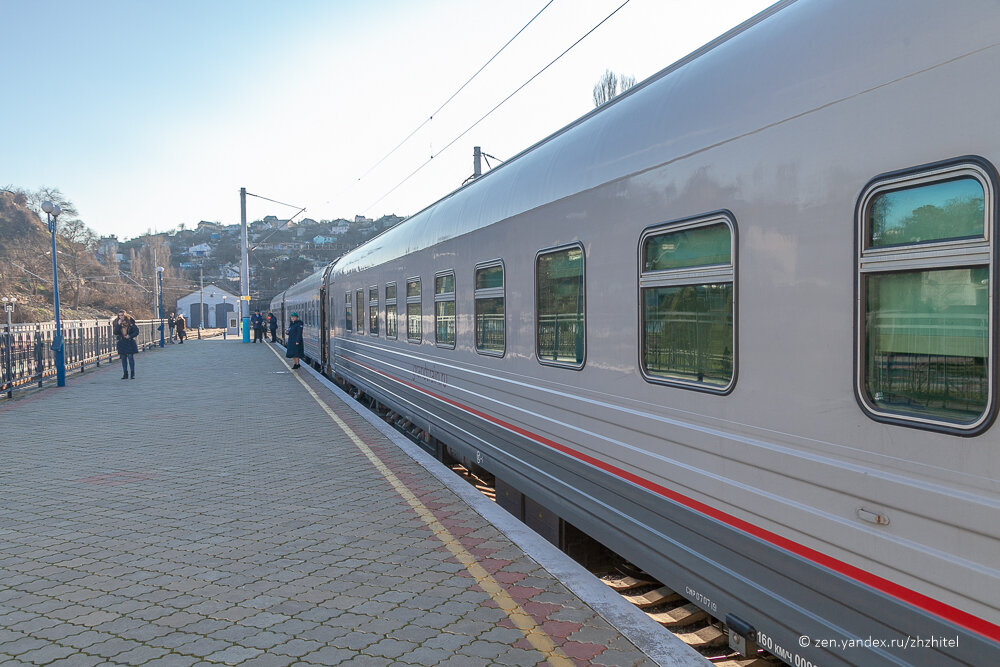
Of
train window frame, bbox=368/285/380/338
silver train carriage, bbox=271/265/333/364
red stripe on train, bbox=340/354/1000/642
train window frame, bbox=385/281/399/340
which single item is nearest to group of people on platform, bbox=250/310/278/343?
silver train carriage, bbox=271/265/333/364

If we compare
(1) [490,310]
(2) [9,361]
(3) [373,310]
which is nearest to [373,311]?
(3) [373,310]

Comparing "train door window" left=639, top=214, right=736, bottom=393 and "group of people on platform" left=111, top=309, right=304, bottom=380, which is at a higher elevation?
"train door window" left=639, top=214, right=736, bottom=393

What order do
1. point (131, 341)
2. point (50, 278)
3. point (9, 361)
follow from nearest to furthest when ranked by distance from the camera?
1. point (9, 361)
2. point (131, 341)
3. point (50, 278)

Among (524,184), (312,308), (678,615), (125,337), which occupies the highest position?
(524,184)

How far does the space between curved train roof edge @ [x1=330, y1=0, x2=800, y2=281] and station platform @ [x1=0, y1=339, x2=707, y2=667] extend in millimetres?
2449

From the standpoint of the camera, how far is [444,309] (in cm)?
772

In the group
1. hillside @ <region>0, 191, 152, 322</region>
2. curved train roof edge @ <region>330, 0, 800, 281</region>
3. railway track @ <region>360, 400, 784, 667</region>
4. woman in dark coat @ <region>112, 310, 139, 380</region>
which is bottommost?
railway track @ <region>360, 400, 784, 667</region>

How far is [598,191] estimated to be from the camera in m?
4.48

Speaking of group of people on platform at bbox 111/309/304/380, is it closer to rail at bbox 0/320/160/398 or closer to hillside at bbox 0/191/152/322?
rail at bbox 0/320/160/398

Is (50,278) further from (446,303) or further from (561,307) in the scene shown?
(561,307)

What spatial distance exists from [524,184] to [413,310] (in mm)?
3679

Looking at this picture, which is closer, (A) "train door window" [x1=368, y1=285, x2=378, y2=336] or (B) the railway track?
(B) the railway track

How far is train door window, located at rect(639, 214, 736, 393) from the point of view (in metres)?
3.33

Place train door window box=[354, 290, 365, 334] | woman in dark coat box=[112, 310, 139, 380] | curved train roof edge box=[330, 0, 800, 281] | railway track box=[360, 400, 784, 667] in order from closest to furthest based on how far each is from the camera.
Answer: railway track box=[360, 400, 784, 667] → curved train roof edge box=[330, 0, 800, 281] → train door window box=[354, 290, 365, 334] → woman in dark coat box=[112, 310, 139, 380]
